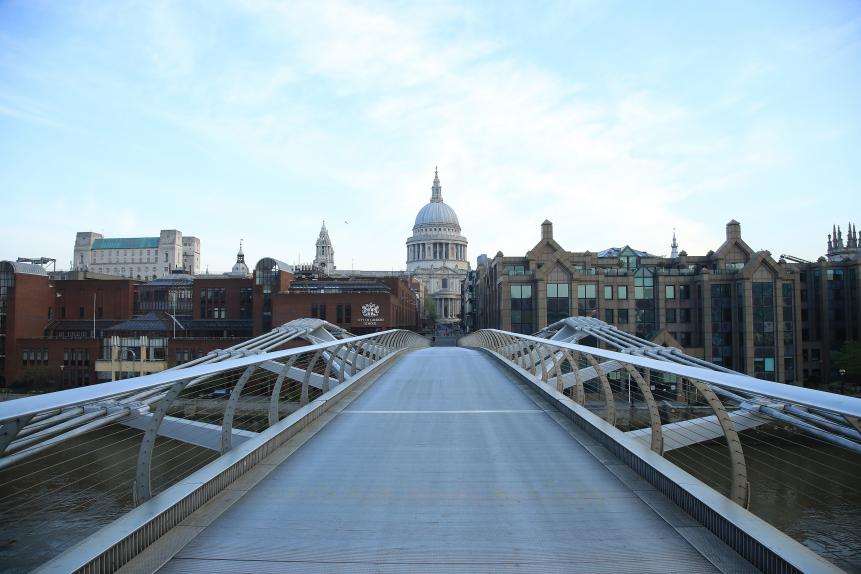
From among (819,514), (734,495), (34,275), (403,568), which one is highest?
(34,275)

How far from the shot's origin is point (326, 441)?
23.8ft

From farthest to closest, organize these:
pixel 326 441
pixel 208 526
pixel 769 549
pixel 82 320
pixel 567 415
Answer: pixel 82 320
pixel 567 415
pixel 326 441
pixel 208 526
pixel 769 549

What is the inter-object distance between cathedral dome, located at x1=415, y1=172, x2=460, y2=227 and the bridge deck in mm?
151619

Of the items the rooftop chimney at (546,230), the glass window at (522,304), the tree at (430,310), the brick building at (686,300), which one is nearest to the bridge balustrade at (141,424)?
the glass window at (522,304)

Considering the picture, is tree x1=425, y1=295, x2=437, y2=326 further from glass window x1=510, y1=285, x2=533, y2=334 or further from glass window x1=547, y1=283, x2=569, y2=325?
glass window x1=547, y1=283, x2=569, y2=325

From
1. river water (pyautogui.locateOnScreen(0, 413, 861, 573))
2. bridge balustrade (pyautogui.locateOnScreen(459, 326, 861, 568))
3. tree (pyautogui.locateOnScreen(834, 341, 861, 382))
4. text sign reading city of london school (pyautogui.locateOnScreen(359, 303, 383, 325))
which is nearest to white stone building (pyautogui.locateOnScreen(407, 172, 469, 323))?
text sign reading city of london school (pyautogui.locateOnScreen(359, 303, 383, 325))

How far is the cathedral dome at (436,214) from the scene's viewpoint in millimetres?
158875

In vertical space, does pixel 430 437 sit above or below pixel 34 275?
below

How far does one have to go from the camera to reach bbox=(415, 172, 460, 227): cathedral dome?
15888 cm

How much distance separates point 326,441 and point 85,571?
13.3 feet

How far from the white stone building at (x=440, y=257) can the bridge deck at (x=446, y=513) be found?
137 metres

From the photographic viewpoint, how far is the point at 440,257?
154625mm

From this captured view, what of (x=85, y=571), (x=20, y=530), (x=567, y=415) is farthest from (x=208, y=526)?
(x=20, y=530)

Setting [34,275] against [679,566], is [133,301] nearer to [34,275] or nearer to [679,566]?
[34,275]
